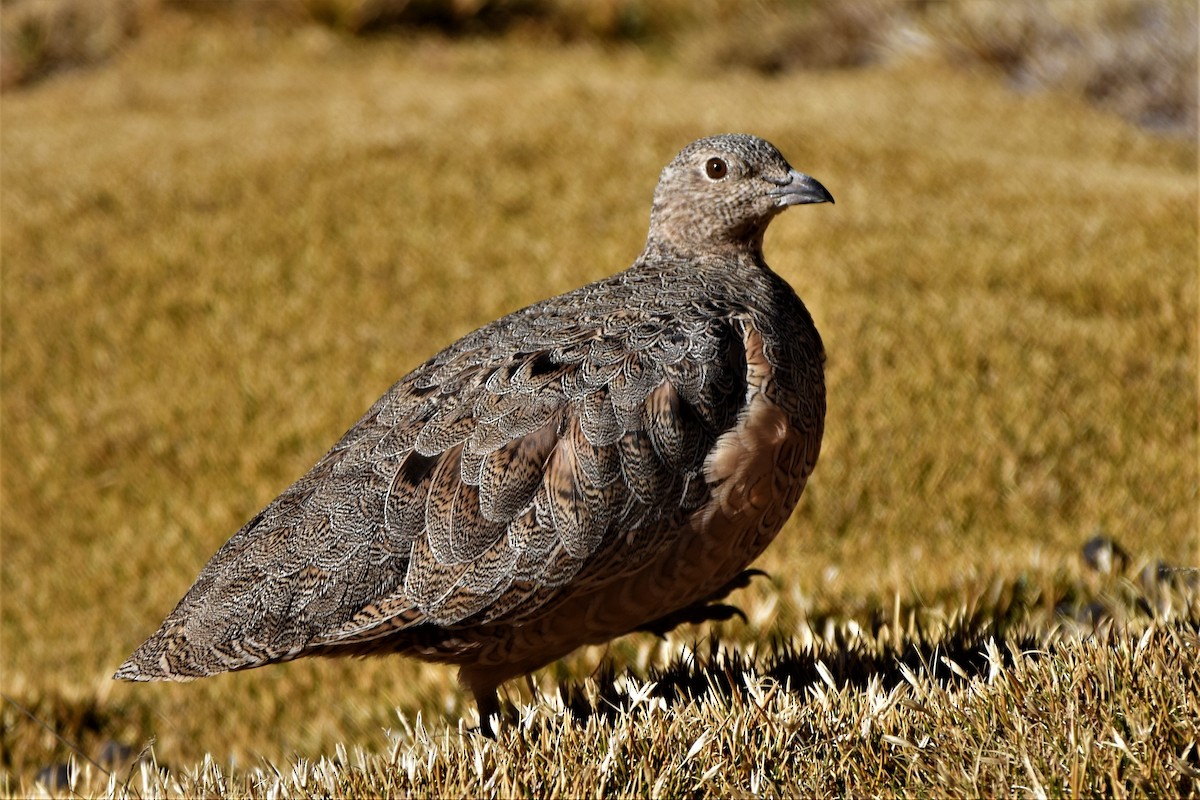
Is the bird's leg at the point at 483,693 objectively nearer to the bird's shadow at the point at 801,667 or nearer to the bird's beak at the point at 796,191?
the bird's shadow at the point at 801,667

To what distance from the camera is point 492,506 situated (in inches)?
132

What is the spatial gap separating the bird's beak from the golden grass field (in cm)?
135

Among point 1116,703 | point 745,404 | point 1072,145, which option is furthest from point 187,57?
point 1116,703

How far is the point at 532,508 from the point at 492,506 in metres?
0.10

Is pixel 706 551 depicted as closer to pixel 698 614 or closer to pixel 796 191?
pixel 698 614

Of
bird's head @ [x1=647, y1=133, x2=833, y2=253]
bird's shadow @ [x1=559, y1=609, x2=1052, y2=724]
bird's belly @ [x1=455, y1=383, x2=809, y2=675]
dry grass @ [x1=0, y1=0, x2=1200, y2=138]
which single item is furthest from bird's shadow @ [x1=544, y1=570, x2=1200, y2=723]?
dry grass @ [x1=0, y1=0, x2=1200, y2=138]

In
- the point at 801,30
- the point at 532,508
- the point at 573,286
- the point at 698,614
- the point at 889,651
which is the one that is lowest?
the point at 889,651

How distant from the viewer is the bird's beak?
402cm

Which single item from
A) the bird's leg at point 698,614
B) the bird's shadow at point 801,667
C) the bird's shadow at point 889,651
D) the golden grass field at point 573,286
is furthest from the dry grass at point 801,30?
the bird's leg at point 698,614

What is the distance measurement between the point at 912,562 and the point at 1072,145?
7601 mm

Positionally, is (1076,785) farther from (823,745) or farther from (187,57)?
(187,57)

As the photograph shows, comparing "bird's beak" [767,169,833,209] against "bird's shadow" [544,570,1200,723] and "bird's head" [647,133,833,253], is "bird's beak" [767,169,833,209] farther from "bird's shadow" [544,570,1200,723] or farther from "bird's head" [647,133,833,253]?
"bird's shadow" [544,570,1200,723]

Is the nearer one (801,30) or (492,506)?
(492,506)

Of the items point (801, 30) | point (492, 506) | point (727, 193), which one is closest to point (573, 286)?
point (727, 193)
